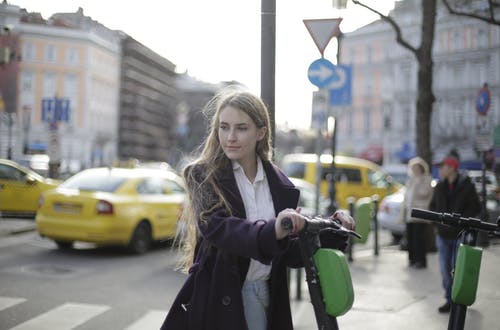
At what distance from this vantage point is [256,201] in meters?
2.91

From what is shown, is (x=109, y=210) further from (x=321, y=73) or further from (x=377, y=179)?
(x=377, y=179)

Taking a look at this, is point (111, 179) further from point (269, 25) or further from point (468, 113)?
point (468, 113)

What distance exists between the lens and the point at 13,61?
10.2m

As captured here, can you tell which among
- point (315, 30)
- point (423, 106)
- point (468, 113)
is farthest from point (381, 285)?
point (468, 113)

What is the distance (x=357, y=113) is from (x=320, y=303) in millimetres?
61748

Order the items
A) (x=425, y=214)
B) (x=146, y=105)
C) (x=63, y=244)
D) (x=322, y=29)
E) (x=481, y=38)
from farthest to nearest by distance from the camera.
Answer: (x=146, y=105) < (x=481, y=38) < (x=63, y=244) < (x=322, y=29) < (x=425, y=214)

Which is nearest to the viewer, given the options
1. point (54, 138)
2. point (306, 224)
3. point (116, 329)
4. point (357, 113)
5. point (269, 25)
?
point (306, 224)

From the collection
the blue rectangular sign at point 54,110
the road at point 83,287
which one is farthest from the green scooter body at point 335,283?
the blue rectangular sign at point 54,110

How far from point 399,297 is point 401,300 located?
209 millimetres

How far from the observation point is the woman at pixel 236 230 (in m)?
2.61

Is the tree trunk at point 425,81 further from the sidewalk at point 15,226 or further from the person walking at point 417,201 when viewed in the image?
the sidewalk at point 15,226

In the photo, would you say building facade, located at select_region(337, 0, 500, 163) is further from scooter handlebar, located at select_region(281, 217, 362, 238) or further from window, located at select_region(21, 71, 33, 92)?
scooter handlebar, located at select_region(281, 217, 362, 238)

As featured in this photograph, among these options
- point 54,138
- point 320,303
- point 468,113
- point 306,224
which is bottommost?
point 320,303

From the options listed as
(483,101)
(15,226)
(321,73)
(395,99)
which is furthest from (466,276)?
(395,99)
